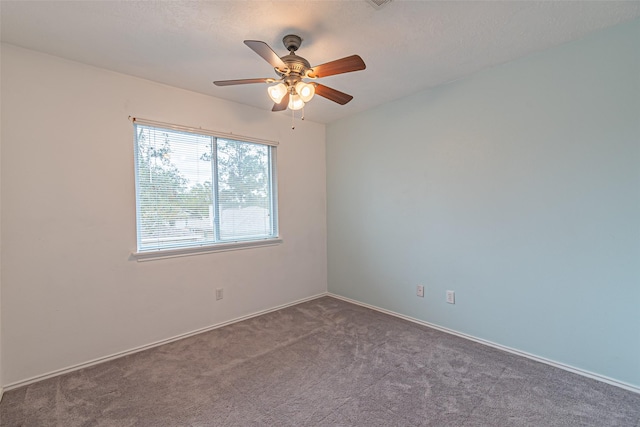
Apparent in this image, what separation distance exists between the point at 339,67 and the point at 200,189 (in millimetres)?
1948

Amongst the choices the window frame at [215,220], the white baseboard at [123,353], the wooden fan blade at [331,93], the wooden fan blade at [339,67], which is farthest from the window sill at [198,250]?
the wooden fan blade at [339,67]

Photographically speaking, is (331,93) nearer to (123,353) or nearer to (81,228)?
(81,228)

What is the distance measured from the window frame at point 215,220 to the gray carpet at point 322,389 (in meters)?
0.87

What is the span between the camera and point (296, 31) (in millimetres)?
1952

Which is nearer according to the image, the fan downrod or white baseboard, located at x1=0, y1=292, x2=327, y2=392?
the fan downrod

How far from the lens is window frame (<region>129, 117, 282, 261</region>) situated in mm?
2629

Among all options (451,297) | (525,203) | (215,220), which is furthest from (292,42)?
(451,297)

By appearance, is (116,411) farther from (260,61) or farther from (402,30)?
(402,30)

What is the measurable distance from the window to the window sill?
1 cm

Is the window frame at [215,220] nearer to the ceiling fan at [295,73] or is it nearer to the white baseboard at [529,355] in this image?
the ceiling fan at [295,73]

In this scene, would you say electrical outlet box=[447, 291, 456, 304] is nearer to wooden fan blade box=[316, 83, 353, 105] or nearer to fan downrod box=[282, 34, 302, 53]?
wooden fan blade box=[316, 83, 353, 105]

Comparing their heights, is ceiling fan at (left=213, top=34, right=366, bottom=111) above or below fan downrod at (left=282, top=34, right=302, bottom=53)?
below

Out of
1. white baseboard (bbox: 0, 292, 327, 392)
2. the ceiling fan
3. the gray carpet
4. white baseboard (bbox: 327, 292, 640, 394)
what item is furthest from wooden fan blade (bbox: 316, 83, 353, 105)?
white baseboard (bbox: 0, 292, 327, 392)

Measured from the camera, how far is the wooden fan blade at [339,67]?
1.71 meters
